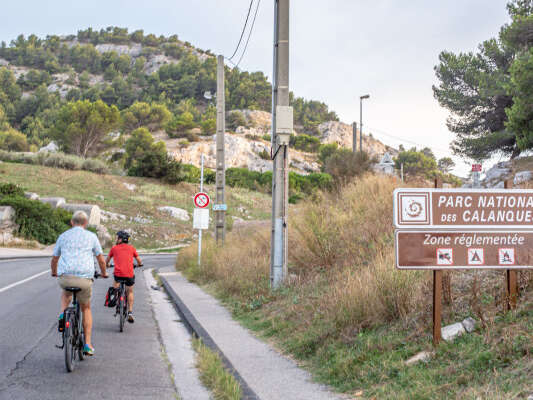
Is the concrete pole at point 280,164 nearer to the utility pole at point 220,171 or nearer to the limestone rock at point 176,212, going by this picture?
the utility pole at point 220,171

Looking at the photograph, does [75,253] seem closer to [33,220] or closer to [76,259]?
[76,259]

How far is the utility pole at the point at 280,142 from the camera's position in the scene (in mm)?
11477

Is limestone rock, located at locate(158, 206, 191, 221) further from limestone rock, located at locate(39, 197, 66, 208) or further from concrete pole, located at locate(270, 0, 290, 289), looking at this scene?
concrete pole, located at locate(270, 0, 290, 289)

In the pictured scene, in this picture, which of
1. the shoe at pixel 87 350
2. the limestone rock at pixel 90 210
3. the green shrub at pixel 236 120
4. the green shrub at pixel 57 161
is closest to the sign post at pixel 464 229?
the shoe at pixel 87 350

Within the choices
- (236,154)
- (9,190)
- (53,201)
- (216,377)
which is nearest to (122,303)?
(216,377)

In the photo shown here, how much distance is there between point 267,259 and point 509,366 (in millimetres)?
9179

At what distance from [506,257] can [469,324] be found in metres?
0.91

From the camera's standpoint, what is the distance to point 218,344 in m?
7.89

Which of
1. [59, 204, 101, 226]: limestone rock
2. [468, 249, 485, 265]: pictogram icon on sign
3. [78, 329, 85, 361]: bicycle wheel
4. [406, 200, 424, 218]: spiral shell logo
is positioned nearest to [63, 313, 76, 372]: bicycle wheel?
[78, 329, 85, 361]: bicycle wheel

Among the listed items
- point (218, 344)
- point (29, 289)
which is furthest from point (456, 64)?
point (218, 344)

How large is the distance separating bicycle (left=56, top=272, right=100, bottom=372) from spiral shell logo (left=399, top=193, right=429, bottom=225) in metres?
3.87

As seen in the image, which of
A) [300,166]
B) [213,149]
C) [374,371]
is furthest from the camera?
[300,166]

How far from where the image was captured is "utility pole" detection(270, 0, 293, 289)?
11477 mm

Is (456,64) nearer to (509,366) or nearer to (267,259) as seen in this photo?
(267,259)
